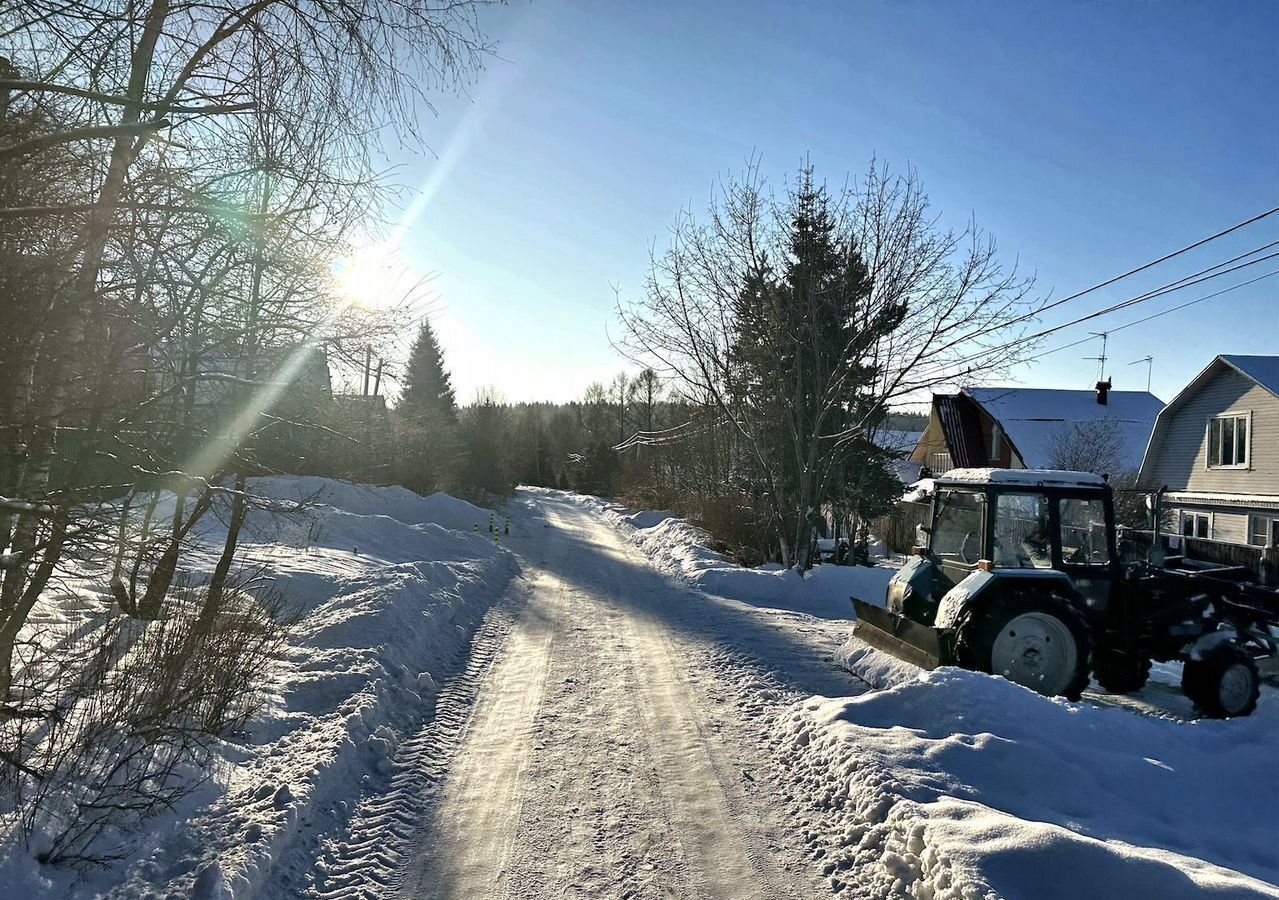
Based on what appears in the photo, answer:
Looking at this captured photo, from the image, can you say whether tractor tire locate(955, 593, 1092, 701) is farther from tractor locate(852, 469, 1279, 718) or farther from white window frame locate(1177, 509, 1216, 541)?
white window frame locate(1177, 509, 1216, 541)

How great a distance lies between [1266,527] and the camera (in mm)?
23047

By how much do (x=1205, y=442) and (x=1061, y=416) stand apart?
8.53 meters

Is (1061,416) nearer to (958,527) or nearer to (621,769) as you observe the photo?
(958,527)

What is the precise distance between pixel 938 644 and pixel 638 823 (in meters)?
3.82

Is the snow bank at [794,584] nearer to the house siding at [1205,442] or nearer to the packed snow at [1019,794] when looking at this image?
the packed snow at [1019,794]

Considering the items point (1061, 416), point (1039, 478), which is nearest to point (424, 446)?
point (1039, 478)

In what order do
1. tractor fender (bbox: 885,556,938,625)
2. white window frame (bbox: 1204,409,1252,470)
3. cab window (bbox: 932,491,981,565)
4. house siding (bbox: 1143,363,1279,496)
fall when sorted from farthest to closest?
1. white window frame (bbox: 1204,409,1252,470)
2. house siding (bbox: 1143,363,1279,496)
3. tractor fender (bbox: 885,556,938,625)
4. cab window (bbox: 932,491,981,565)

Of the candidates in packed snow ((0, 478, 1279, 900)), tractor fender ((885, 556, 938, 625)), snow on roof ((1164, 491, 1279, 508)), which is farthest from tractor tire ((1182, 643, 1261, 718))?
snow on roof ((1164, 491, 1279, 508))

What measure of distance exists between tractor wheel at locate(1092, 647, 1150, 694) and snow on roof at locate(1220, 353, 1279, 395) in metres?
19.2

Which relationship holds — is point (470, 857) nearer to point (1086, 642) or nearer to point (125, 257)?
point (125, 257)

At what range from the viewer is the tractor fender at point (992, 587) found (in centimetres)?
756

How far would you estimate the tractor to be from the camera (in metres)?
7.50

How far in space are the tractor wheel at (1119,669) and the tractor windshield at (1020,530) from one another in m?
1.30

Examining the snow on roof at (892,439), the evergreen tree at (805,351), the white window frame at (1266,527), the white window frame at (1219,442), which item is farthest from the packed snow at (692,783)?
the white window frame at (1219,442)
